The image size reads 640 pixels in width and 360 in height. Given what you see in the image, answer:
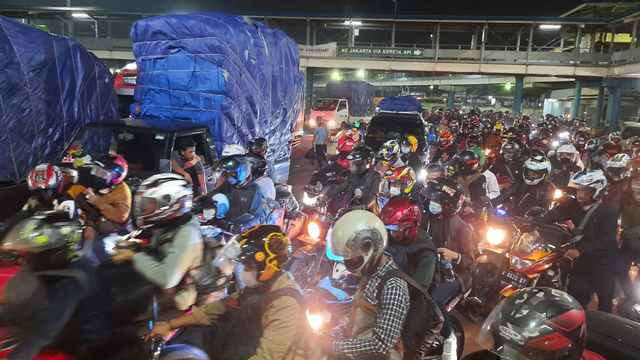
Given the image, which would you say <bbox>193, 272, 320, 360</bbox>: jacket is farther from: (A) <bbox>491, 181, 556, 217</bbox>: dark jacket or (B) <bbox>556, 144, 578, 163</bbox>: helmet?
(B) <bbox>556, 144, 578, 163</bbox>: helmet

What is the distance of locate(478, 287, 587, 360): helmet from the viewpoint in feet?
7.76

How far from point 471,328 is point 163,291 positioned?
3982 millimetres

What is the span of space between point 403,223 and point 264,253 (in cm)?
154

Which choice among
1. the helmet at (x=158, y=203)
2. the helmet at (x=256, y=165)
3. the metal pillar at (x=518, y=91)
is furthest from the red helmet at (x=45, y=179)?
the metal pillar at (x=518, y=91)

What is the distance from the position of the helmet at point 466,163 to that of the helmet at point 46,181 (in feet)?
17.1

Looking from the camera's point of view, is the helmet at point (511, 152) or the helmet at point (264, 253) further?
the helmet at point (511, 152)

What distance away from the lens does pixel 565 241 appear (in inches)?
195

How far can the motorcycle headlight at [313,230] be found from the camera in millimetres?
5016

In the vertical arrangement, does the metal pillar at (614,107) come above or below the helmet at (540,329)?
above

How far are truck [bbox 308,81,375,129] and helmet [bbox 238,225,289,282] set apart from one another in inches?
953

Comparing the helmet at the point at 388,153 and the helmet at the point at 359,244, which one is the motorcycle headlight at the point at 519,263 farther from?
the helmet at the point at 388,153

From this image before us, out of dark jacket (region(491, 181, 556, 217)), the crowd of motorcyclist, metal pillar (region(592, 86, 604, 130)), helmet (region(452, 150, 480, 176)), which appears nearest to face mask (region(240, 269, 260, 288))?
the crowd of motorcyclist

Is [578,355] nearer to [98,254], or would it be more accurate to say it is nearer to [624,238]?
[98,254]

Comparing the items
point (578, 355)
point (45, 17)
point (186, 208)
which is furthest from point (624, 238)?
point (45, 17)
